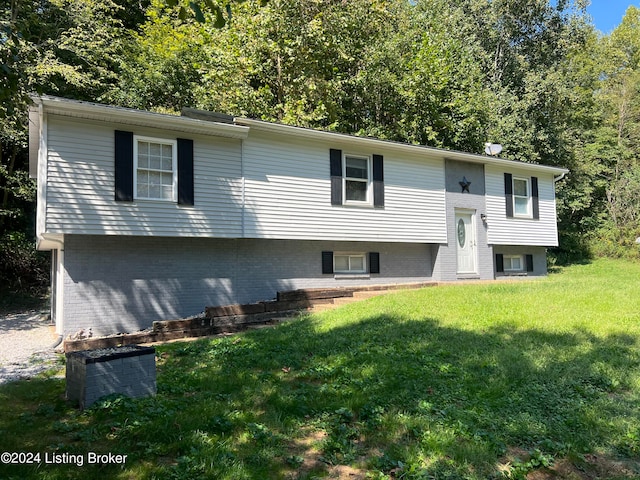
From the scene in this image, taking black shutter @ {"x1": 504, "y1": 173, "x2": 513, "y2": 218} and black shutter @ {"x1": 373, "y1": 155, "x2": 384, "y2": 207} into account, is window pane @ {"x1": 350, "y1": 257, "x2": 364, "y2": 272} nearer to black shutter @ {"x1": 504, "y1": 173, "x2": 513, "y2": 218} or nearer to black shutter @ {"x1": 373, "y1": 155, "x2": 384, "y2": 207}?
black shutter @ {"x1": 373, "y1": 155, "x2": 384, "y2": 207}

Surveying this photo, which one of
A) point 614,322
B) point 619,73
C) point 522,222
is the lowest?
point 614,322

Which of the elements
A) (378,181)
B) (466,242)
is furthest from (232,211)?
(466,242)

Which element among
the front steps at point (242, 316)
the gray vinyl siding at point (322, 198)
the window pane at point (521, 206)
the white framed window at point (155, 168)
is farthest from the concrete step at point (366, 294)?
the window pane at point (521, 206)

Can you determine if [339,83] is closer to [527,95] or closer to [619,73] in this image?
[527,95]

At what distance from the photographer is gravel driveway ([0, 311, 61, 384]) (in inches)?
267

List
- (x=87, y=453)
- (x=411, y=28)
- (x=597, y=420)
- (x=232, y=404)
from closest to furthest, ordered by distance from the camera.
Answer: (x=87, y=453), (x=597, y=420), (x=232, y=404), (x=411, y=28)

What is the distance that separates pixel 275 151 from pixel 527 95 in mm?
15693

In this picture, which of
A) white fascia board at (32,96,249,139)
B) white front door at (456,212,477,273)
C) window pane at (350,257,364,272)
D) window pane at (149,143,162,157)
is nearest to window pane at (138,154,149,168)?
window pane at (149,143,162,157)

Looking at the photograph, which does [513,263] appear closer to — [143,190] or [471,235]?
[471,235]

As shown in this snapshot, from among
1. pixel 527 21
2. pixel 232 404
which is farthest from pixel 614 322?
pixel 527 21

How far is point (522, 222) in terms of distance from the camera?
15773mm

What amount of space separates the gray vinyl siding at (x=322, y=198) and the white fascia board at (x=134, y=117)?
776 mm

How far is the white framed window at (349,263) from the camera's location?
1259 centimetres

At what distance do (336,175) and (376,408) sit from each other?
339 inches
